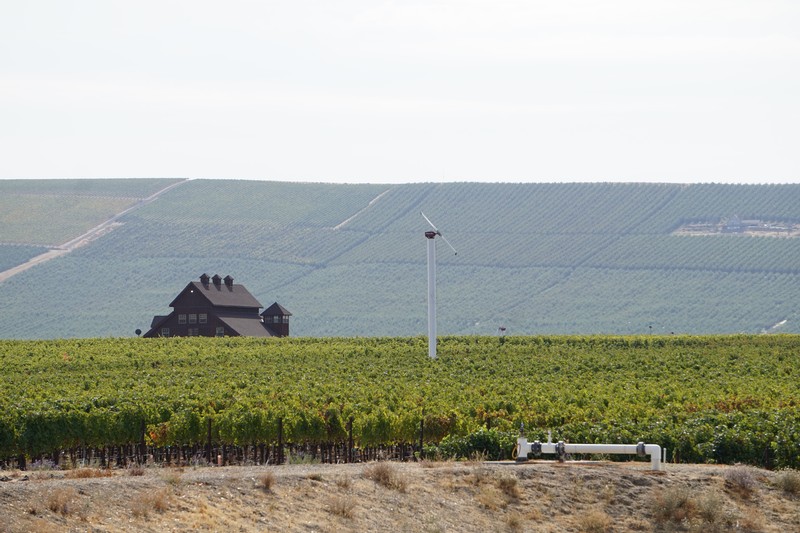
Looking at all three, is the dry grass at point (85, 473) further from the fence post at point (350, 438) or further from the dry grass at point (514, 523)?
the fence post at point (350, 438)

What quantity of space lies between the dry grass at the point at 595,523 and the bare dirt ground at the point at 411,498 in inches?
1.1

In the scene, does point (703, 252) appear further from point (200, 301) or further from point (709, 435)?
point (709, 435)

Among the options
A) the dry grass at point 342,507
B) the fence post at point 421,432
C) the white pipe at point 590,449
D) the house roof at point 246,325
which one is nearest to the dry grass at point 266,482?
the dry grass at point 342,507

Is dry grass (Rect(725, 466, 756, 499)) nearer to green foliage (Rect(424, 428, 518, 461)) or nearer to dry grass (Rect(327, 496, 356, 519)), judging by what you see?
green foliage (Rect(424, 428, 518, 461))

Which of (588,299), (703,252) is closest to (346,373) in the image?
(588,299)

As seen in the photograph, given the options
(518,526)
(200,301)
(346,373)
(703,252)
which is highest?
(703,252)

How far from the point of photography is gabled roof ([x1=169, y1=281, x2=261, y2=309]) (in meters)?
123

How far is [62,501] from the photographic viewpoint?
31.0 metres

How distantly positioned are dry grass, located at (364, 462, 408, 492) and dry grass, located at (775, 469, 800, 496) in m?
11.4

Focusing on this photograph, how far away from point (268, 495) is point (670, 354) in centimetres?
6175

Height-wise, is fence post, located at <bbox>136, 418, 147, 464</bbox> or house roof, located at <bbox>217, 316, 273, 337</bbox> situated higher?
house roof, located at <bbox>217, 316, 273, 337</bbox>

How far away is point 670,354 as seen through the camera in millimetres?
92312

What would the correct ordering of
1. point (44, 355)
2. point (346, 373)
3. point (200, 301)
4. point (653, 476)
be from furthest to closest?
point (200, 301), point (44, 355), point (346, 373), point (653, 476)

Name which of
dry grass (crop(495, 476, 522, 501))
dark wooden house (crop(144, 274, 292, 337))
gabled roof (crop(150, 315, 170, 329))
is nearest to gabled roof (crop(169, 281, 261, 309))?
dark wooden house (crop(144, 274, 292, 337))
